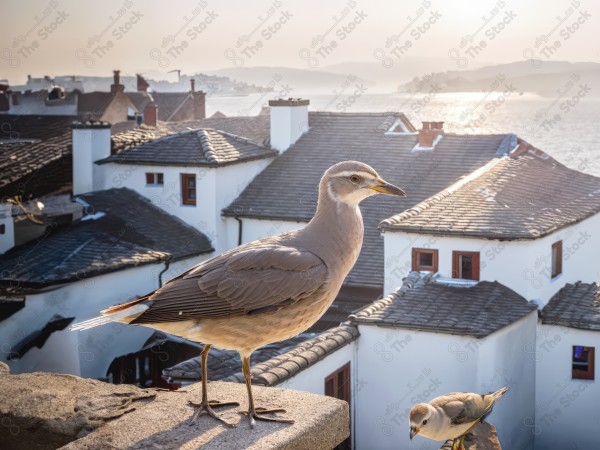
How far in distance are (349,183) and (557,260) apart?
73.8 feet

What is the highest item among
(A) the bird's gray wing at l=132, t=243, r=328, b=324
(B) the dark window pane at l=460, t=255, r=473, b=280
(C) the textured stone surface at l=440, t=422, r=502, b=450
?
(A) the bird's gray wing at l=132, t=243, r=328, b=324

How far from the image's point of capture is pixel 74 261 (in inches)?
1077

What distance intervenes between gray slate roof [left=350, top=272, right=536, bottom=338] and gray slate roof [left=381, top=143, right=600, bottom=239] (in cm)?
152

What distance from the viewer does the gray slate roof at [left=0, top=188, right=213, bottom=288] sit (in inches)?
1053

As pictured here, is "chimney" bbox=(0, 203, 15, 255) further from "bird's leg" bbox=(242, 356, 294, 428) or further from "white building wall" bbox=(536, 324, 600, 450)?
"bird's leg" bbox=(242, 356, 294, 428)

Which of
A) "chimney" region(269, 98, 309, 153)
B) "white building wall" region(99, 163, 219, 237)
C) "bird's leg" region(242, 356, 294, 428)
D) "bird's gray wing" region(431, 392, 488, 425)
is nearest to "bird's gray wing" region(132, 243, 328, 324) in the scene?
"bird's leg" region(242, 356, 294, 428)

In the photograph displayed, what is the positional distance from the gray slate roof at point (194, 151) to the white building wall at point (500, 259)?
7.87m

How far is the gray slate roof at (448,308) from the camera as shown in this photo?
24203mm

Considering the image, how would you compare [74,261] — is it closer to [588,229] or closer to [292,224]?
[292,224]

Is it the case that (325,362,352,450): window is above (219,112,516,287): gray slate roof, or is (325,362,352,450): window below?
below

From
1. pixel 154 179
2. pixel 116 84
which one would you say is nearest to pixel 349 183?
pixel 154 179

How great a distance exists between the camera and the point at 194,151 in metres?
33.3

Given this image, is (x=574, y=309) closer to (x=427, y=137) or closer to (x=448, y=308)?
(x=448, y=308)

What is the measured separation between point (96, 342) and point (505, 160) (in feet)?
49.0
